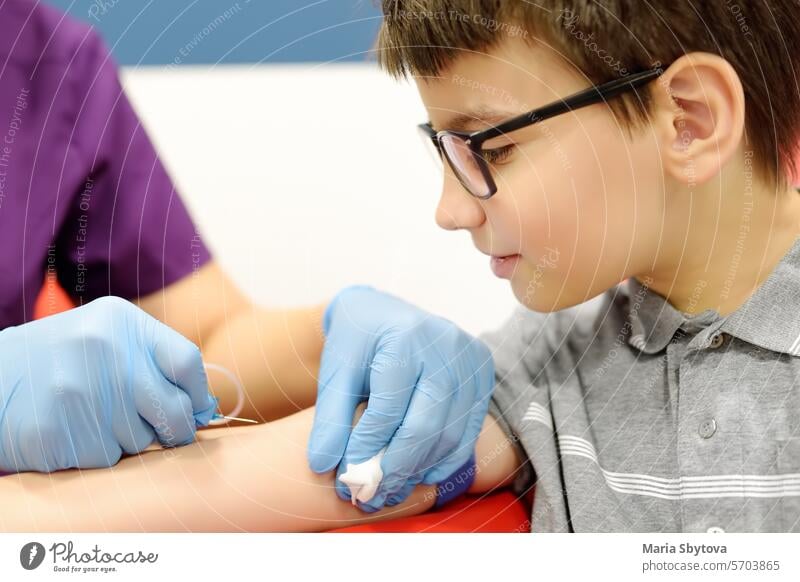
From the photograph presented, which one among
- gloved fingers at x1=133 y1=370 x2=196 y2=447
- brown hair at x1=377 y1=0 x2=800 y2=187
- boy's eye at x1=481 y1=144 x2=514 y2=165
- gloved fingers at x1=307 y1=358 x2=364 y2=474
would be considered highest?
brown hair at x1=377 y1=0 x2=800 y2=187

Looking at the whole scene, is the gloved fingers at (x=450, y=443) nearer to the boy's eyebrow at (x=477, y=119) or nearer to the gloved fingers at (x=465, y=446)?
the gloved fingers at (x=465, y=446)

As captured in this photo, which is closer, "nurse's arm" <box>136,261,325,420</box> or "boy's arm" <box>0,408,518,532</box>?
"boy's arm" <box>0,408,518,532</box>

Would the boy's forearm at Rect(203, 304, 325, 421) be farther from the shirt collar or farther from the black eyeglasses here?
the shirt collar

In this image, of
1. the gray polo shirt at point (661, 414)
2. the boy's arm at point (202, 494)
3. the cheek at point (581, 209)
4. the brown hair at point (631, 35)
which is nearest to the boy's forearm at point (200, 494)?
the boy's arm at point (202, 494)

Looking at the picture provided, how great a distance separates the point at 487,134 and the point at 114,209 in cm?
41

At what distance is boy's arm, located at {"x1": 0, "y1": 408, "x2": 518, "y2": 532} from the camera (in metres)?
0.65

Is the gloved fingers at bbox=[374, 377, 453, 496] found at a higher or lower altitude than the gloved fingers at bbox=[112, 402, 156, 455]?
lower

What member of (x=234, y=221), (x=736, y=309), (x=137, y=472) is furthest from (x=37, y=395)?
(x=736, y=309)

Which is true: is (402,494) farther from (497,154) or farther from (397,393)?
(497,154)

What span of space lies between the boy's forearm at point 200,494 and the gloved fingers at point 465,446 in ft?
0.05

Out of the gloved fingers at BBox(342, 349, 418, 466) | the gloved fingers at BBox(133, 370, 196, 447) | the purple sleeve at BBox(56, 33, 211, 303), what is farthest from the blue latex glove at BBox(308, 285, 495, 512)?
the purple sleeve at BBox(56, 33, 211, 303)

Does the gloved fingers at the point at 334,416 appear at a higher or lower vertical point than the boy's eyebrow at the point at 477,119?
Result: lower

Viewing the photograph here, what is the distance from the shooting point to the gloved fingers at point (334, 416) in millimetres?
690

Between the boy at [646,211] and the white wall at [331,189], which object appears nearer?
the boy at [646,211]
